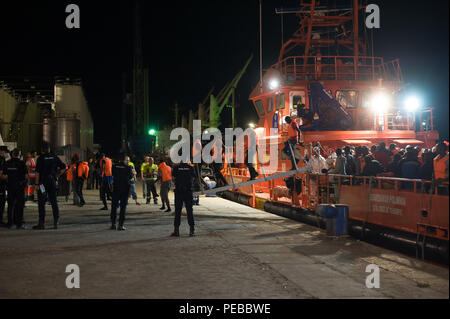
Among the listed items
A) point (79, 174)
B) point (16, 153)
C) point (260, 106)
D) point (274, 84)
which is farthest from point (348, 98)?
point (16, 153)

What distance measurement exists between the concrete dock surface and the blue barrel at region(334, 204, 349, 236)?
170mm

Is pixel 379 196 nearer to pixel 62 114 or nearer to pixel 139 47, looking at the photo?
pixel 62 114

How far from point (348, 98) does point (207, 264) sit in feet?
37.5

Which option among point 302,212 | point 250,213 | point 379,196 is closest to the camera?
point 379,196

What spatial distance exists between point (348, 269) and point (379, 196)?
3054 mm

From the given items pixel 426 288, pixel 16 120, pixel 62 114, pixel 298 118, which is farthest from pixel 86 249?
pixel 62 114

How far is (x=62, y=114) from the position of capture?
4984 centimetres

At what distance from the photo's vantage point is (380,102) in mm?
16828

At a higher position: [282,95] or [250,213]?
[282,95]

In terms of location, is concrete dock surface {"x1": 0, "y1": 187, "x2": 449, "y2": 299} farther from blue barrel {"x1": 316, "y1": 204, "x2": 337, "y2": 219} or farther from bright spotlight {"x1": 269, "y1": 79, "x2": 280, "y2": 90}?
bright spotlight {"x1": 269, "y1": 79, "x2": 280, "y2": 90}

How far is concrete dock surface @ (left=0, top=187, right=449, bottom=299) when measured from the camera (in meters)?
5.88

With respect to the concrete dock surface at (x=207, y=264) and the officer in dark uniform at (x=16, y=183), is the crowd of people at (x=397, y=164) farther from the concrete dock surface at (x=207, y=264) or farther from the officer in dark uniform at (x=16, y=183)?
the officer in dark uniform at (x=16, y=183)

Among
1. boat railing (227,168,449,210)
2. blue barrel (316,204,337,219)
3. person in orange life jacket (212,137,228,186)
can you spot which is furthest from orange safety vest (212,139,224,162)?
blue barrel (316,204,337,219)

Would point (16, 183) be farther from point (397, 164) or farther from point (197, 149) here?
point (397, 164)
